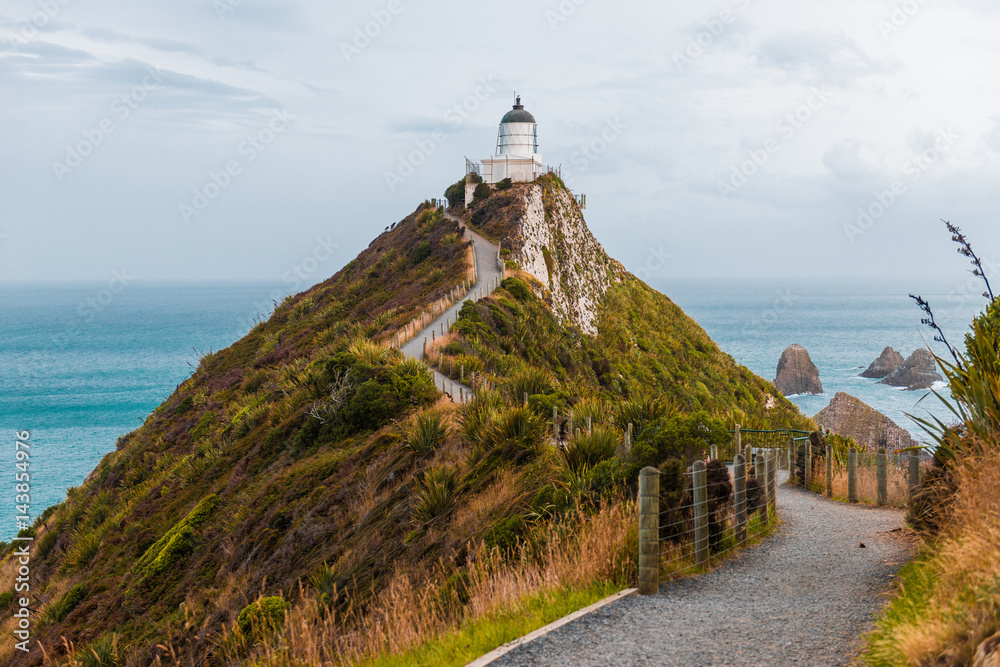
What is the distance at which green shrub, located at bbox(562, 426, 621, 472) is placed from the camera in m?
9.72

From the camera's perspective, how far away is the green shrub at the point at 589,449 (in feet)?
31.9

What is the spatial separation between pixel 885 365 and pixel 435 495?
95790 mm

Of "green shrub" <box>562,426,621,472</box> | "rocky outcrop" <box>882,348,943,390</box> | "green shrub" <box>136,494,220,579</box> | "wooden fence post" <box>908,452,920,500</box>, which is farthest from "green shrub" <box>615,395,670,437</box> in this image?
"rocky outcrop" <box>882,348,943,390</box>

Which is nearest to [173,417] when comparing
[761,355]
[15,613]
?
[15,613]

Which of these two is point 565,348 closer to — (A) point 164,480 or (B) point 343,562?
(A) point 164,480

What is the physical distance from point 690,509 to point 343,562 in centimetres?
544

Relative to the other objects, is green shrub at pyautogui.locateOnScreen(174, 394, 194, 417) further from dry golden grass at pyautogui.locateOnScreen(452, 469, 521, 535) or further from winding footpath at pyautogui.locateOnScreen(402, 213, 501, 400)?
Result: dry golden grass at pyautogui.locateOnScreen(452, 469, 521, 535)

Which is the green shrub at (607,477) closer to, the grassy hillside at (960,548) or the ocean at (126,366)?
the grassy hillside at (960,548)

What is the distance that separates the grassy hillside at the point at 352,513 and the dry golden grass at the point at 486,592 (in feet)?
0.09

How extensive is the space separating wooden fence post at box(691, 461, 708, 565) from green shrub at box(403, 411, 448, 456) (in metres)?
6.86

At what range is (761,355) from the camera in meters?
114

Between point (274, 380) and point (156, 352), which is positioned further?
point (156, 352)

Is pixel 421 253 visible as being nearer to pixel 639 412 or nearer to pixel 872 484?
pixel 639 412

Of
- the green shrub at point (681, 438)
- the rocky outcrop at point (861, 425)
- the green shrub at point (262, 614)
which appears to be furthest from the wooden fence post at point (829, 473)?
the rocky outcrop at point (861, 425)
